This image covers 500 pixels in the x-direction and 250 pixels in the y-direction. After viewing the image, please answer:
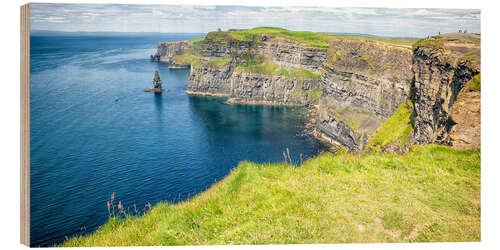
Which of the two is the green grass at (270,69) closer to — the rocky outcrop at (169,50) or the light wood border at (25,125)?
the rocky outcrop at (169,50)

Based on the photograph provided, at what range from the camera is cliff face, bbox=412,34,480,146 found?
12211mm

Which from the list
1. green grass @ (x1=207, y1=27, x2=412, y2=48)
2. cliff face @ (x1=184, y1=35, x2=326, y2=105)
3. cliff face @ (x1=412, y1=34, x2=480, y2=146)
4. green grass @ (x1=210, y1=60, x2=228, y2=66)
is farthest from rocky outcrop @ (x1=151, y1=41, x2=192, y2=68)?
cliff face @ (x1=412, y1=34, x2=480, y2=146)

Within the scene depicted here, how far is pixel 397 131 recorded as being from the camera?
27609 millimetres

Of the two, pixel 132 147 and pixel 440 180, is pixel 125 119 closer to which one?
pixel 132 147

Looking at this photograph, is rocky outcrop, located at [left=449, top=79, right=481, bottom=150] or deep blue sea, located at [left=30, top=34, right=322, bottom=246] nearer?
rocky outcrop, located at [left=449, top=79, right=481, bottom=150]

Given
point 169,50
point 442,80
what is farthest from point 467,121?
point 169,50

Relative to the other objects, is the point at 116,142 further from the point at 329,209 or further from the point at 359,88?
the point at 329,209

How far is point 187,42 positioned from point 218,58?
77.8m

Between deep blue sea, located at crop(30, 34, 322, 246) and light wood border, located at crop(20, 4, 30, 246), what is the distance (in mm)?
1190

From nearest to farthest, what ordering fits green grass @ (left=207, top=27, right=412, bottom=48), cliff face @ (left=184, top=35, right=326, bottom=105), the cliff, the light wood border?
the light wood border < the cliff < cliff face @ (left=184, top=35, right=326, bottom=105) < green grass @ (left=207, top=27, right=412, bottom=48)

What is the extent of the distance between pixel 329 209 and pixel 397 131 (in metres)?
21.3

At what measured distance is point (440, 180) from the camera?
10.2 m

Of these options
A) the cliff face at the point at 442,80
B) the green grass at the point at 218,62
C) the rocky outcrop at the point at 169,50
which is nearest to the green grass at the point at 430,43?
the cliff face at the point at 442,80

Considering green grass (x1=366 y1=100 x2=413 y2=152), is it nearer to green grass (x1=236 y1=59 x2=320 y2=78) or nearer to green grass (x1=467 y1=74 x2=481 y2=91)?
green grass (x1=467 y1=74 x2=481 y2=91)
